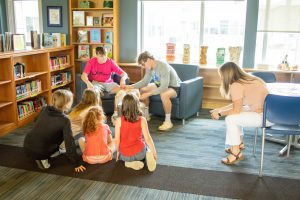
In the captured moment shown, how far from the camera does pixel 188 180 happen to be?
308cm

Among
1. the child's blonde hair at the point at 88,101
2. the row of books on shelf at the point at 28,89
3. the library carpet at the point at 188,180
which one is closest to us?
the library carpet at the point at 188,180

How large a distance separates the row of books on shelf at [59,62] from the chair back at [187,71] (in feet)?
6.72

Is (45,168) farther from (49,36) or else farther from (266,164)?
(49,36)

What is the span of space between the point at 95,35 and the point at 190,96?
252cm

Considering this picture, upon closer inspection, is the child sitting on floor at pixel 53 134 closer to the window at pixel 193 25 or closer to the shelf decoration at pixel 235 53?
the shelf decoration at pixel 235 53

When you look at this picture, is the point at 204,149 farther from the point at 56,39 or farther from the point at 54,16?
the point at 54,16

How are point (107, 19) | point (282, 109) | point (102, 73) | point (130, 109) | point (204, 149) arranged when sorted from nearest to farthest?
point (282, 109) → point (130, 109) → point (204, 149) → point (102, 73) → point (107, 19)

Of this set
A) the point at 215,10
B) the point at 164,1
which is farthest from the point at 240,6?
the point at 164,1

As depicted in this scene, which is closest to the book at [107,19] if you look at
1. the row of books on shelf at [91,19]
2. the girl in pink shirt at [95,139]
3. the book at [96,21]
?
the row of books on shelf at [91,19]

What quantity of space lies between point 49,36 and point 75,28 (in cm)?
100

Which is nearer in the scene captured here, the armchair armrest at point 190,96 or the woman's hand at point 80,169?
the woman's hand at point 80,169

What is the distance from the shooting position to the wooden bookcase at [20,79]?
4359mm

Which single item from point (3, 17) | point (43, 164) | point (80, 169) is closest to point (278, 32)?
point (80, 169)

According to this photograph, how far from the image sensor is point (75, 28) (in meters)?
6.48
